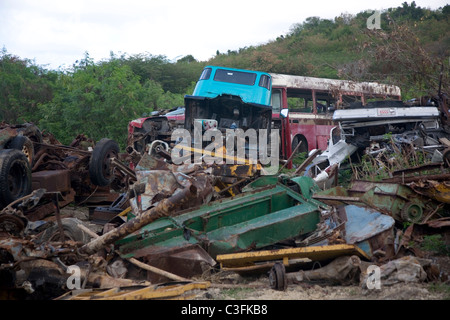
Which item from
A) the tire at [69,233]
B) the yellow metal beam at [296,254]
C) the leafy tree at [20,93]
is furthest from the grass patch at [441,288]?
the leafy tree at [20,93]

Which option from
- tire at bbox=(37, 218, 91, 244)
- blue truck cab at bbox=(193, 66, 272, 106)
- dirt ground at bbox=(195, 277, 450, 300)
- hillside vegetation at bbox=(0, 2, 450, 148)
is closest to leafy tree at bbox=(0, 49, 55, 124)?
hillside vegetation at bbox=(0, 2, 450, 148)

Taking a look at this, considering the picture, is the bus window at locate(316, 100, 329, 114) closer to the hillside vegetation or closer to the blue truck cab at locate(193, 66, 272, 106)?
the hillside vegetation

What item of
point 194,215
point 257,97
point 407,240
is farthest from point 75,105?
point 407,240

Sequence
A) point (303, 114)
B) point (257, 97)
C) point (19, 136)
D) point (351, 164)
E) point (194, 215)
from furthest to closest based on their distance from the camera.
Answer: point (303, 114) → point (257, 97) → point (351, 164) → point (19, 136) → point (194, 215)

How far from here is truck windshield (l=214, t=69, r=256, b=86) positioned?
36.2 feet

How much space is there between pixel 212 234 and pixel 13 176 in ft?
9.54

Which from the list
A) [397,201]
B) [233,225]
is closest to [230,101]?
[233,225]

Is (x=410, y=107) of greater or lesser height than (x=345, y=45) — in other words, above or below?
below

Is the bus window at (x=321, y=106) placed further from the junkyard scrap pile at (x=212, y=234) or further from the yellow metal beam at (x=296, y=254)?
the yellow metal beam at (x=296, y=254)

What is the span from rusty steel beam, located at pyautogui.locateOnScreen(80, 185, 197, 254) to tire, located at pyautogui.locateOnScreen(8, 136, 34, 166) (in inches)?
113

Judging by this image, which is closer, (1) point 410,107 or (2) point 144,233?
(2) point 144,233
